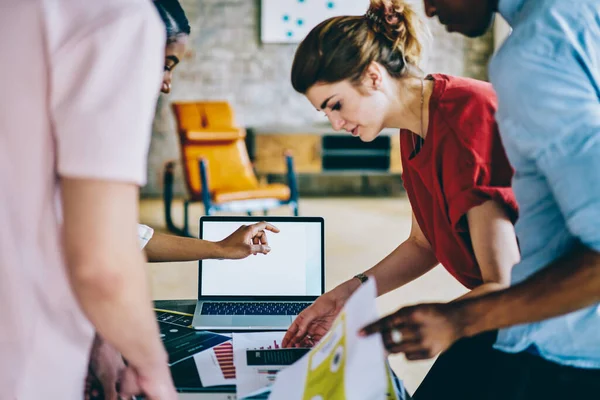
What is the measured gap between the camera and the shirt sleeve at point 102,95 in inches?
21.4

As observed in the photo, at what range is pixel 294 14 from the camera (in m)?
6.50

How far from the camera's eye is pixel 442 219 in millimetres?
1125

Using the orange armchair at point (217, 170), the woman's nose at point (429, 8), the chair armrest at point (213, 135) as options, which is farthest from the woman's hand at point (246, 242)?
the chair armrest at point (213, 135)

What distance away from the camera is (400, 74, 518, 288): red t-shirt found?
3.32ft

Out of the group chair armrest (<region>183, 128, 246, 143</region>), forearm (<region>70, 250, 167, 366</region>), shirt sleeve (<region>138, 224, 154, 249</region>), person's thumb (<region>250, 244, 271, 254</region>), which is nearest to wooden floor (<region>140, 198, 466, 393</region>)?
chair armrest (<region>183, 128, 246, 143</region>)

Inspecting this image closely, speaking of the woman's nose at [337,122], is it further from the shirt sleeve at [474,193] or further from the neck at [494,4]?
the neck at [494,4]

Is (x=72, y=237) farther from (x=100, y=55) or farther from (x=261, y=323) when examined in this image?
(x=261, y=323)

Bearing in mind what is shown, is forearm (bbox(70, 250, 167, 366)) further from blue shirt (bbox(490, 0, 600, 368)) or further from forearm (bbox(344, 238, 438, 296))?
forearm (bbox(344, 238, 438, 296))

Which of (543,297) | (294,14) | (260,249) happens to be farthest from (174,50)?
(294,14)

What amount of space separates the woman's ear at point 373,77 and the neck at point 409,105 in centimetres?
3

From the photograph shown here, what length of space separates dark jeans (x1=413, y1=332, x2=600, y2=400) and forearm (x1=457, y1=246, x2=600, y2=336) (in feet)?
0.69

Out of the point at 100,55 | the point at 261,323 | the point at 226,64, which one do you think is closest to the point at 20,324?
the point at 100,55

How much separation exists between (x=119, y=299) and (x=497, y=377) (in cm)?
63

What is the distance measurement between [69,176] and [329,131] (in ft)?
18.3
